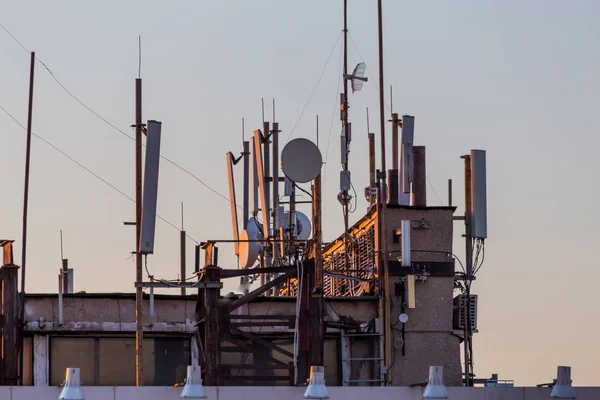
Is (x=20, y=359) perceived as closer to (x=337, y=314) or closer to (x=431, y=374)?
(x=337, y=314)

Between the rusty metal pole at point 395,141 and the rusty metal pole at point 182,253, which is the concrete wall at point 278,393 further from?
the rusty metal pole at point 182,253

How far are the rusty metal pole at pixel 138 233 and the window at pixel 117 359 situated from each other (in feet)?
3.08

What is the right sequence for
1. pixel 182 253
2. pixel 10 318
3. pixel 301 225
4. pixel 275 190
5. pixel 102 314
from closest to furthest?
1. pixel 10 318
2. pixel 102 314
3. pixel 301 225
4. pixel 275 190
5. pixel 182 253

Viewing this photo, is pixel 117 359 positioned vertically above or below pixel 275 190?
below

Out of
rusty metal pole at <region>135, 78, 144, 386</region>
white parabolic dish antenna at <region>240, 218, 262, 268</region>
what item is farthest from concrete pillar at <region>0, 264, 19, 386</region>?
white parabolic dish antenna at <region>240, 218, 262, 268</region>

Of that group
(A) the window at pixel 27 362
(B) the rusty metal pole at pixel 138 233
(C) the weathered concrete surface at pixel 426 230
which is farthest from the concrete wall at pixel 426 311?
(A) the window at pixel 27 362

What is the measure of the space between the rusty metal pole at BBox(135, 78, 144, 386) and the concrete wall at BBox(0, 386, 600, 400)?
16.8ft

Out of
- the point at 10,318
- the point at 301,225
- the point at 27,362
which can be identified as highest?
the point at 301,225

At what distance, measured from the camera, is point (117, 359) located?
121ft

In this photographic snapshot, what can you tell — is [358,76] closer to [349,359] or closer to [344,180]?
[344,180]

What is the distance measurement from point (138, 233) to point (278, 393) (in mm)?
6936

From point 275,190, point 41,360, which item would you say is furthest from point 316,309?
point 275,190

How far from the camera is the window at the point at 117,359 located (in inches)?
1441

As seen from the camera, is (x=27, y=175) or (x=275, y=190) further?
(x=275, y=190)
